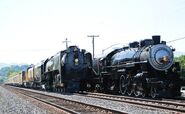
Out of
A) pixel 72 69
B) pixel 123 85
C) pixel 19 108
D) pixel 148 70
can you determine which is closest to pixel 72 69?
pixel 72 69

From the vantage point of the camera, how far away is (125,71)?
23.8m

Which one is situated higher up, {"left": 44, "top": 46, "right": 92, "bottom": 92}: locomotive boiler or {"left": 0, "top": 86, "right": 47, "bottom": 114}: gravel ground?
{"left": 44, "top": 46, "right": 92, "bottom": 92}: locomotive boiler

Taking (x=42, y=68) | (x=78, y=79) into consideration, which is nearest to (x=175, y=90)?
(x=78, y=79)

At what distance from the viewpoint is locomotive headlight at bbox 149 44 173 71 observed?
2150cm

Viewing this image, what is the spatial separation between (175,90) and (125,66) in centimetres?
374

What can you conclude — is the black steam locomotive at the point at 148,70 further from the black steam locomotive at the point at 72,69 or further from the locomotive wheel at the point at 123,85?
the black steam locomotive at the point at 72,69

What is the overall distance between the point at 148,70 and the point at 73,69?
35.0 feet

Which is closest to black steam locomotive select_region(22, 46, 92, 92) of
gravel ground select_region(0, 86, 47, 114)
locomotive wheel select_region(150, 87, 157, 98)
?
gravel ground select_region(0, 86, 47, 114)

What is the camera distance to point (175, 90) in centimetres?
2134

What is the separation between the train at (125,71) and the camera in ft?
70.3

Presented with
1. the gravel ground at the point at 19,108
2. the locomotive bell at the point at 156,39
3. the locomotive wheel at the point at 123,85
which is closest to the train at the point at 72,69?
the locomotive wheel at the point at 123,85

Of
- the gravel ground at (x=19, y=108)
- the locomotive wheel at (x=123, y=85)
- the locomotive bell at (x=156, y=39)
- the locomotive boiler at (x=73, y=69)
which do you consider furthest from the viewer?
the locomotive boiler at (x=73, y=69)

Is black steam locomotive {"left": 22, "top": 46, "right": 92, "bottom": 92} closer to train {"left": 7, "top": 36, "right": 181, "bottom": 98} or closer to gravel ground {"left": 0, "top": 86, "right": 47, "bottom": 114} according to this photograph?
train {"left": 7, "top": 36, "right": 181, "bottom": 98}

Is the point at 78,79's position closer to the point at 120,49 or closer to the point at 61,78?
the point at 61,78
